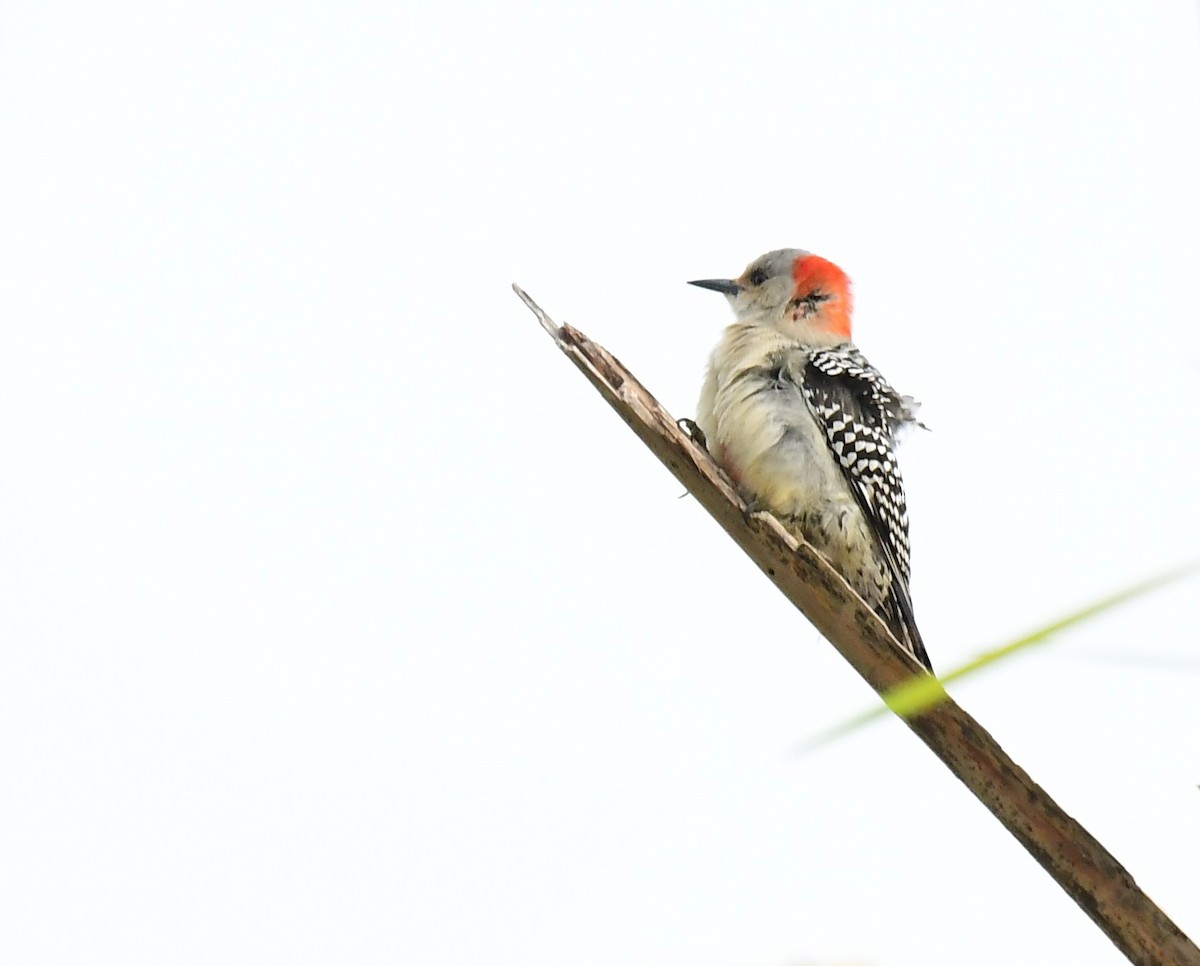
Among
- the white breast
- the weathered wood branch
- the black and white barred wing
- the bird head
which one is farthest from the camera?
the bird head

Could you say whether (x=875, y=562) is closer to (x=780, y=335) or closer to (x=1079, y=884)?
(x=780, y=335)

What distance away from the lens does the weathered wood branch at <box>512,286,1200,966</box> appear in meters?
1.69

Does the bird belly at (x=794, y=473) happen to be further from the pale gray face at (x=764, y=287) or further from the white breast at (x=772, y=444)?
the pale gray face at (x=764, y=287)

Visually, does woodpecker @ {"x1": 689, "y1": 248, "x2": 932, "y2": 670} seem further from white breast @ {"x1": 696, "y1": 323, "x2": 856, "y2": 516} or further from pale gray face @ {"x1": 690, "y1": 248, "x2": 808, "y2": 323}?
pale gray face @ {"x1": 690, "y1": 248, "x2": 808, "y2": 323}

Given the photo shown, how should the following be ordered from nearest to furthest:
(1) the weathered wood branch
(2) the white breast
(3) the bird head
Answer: (1) the weathered wood branch, (2) the white breast, (3) the bird head

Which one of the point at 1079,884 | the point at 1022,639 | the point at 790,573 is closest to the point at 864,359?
the point at 790,573

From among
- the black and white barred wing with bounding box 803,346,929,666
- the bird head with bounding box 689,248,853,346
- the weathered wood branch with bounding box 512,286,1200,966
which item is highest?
the bird head with bounding box 689,248,853,346

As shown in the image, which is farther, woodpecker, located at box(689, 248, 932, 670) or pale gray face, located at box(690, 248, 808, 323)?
pale gray face, located at box(690, 248, 808, 323)

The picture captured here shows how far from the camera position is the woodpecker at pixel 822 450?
490 cm

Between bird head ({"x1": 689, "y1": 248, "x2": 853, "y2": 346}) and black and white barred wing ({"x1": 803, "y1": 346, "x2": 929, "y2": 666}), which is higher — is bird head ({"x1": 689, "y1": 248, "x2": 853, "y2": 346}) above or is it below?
above

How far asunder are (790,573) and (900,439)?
2.31m

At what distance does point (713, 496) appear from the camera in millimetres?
3734

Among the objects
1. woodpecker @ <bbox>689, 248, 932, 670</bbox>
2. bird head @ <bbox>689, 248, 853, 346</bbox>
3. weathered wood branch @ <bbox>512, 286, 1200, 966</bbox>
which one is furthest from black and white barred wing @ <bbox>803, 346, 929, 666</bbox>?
weathered wood branch @ <bbox>512, 286, 1200, 966</bbox>

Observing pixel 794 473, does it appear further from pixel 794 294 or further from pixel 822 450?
pixel 794 294
